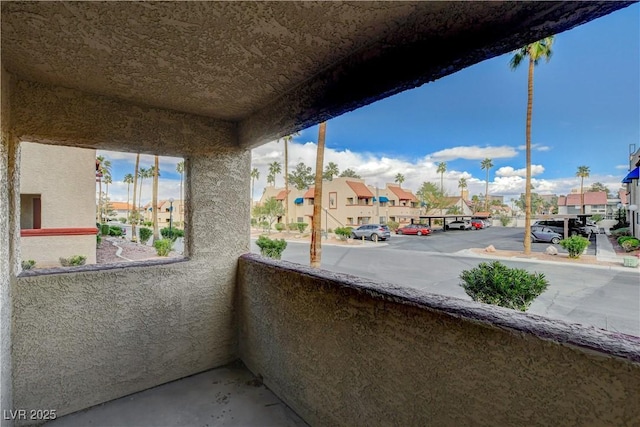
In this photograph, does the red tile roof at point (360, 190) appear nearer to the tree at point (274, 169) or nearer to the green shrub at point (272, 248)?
the tree at point (274, 169)

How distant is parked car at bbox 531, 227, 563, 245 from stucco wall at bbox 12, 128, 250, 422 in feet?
62.1

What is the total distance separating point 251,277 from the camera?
272cm

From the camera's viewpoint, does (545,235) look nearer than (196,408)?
No

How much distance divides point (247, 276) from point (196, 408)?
1.14m

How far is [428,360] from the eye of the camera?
1.33 m

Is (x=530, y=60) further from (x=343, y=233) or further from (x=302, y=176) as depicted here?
(x=302, y=176)

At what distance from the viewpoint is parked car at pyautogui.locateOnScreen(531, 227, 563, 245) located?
15672mm

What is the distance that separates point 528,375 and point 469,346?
0.21 metres

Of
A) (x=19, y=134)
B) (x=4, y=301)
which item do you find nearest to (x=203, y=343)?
(x=4, y=301)

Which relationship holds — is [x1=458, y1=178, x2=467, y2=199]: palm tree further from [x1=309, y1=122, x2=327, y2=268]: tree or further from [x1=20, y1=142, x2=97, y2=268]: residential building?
[x1=20, y1=142, x2=97, y2=268]: residential building

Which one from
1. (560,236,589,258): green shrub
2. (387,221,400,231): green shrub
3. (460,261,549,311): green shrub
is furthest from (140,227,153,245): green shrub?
(560,236,589,258): green shrub

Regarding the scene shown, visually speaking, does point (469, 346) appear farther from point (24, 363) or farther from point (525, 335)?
point (24, 363)

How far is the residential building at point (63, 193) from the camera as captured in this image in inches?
241

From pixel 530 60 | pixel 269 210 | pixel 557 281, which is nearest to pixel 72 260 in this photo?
pixel 557 281
